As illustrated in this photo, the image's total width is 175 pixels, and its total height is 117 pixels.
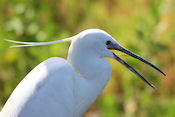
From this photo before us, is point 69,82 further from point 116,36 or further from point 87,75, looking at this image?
point 116,36

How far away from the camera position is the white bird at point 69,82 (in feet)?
5.10

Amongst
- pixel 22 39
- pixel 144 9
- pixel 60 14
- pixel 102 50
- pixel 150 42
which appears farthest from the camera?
pixel 60 14

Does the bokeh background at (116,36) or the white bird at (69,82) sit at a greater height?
the white bird at (69,82)

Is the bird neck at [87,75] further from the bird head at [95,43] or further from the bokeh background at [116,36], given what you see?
the bokeh background at [116,36]

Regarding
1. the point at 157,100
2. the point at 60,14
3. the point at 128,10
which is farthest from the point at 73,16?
the point at 157,100

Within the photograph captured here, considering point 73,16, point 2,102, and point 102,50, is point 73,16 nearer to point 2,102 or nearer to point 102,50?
point 2,102

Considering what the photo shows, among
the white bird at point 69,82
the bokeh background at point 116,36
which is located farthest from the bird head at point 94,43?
the bokeh background at point 116,36

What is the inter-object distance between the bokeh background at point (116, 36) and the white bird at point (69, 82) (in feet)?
3.13

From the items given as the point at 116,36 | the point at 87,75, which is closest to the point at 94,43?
the point at 87,75

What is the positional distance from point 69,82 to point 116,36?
2206 mm

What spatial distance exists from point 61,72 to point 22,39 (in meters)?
1.59

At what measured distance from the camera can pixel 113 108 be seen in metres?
2.92

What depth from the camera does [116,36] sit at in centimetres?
375

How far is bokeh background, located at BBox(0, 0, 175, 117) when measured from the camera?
2902 millimetres
